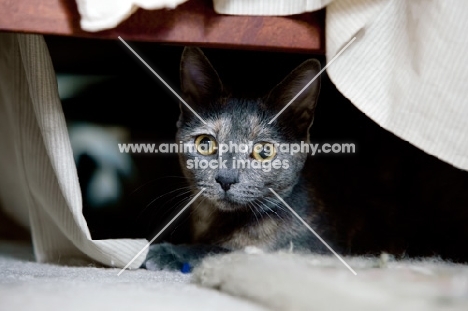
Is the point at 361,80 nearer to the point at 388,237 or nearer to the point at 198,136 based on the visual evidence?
the point at 198,136

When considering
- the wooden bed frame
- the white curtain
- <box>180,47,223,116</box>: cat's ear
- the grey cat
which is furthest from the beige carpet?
<box>180,47,223,116</box>: cat's ear

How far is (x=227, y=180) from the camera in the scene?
1278mm

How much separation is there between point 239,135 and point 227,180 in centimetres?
15

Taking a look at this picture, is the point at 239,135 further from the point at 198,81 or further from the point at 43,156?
the point at 43,156

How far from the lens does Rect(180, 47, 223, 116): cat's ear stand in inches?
56.6

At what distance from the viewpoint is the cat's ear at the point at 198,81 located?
1438mm

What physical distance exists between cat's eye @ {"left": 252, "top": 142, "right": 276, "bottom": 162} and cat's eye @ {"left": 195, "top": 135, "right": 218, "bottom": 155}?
11cm

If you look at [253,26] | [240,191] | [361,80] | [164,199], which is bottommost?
[164,199]

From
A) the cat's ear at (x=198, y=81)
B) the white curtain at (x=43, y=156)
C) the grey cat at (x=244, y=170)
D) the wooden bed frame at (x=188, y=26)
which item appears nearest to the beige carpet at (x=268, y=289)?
the white curtain at (x=43, y=156)

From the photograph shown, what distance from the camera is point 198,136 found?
4.73 ft

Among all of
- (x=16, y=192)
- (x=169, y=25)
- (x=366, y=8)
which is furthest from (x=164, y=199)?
(x=366, y=8)

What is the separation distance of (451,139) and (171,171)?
3.55 feet

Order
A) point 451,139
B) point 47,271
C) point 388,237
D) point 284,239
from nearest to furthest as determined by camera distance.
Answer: point 451,139 < point 47,271 < point 284,239 < point 388,237

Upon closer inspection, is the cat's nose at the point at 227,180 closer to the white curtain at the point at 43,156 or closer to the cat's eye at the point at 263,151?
the cat's eye at the point at 263,151
